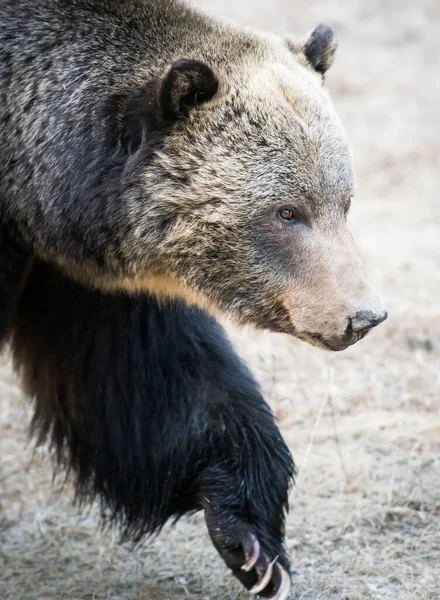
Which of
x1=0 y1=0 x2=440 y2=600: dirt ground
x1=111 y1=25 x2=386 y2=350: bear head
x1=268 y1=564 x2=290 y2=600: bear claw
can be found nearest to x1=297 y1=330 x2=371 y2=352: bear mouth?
x1=111 y1=25 x2=386 y2=350: bear head

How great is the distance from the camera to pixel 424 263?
10.5 meters

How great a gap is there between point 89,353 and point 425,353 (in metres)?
3.78

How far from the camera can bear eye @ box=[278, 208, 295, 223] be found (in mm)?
4785

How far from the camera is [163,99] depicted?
4809 millimetres

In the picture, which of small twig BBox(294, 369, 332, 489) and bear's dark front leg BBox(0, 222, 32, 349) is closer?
bear's dark front leg BBox(0, 222, 32, 349)

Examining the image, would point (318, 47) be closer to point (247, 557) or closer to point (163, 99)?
point (163, 99)

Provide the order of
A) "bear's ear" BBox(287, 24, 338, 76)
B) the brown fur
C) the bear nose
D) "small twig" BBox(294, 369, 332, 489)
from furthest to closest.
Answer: "small twig" BBox(294, 369, 332, 489), "bear's ear" BBox(287, 24, 338, 76), the brown fur, the bear nose

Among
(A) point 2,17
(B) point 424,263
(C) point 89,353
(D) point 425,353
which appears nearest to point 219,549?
(C) point 89,353

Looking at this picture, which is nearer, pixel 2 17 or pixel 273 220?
pixel 273 220

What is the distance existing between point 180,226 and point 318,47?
4.00 feet

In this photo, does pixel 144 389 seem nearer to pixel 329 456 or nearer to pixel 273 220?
pixel 273 220

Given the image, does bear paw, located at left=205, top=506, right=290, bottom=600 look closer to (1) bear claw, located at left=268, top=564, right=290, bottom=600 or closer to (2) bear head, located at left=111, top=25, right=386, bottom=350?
(1) bear claw, located at left=268, top=564, right=290, bottom=600

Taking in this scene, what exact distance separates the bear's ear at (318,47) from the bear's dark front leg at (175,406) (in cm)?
141

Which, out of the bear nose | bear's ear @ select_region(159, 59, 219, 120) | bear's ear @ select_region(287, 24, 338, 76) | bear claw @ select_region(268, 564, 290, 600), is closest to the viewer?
→ the bear nose
